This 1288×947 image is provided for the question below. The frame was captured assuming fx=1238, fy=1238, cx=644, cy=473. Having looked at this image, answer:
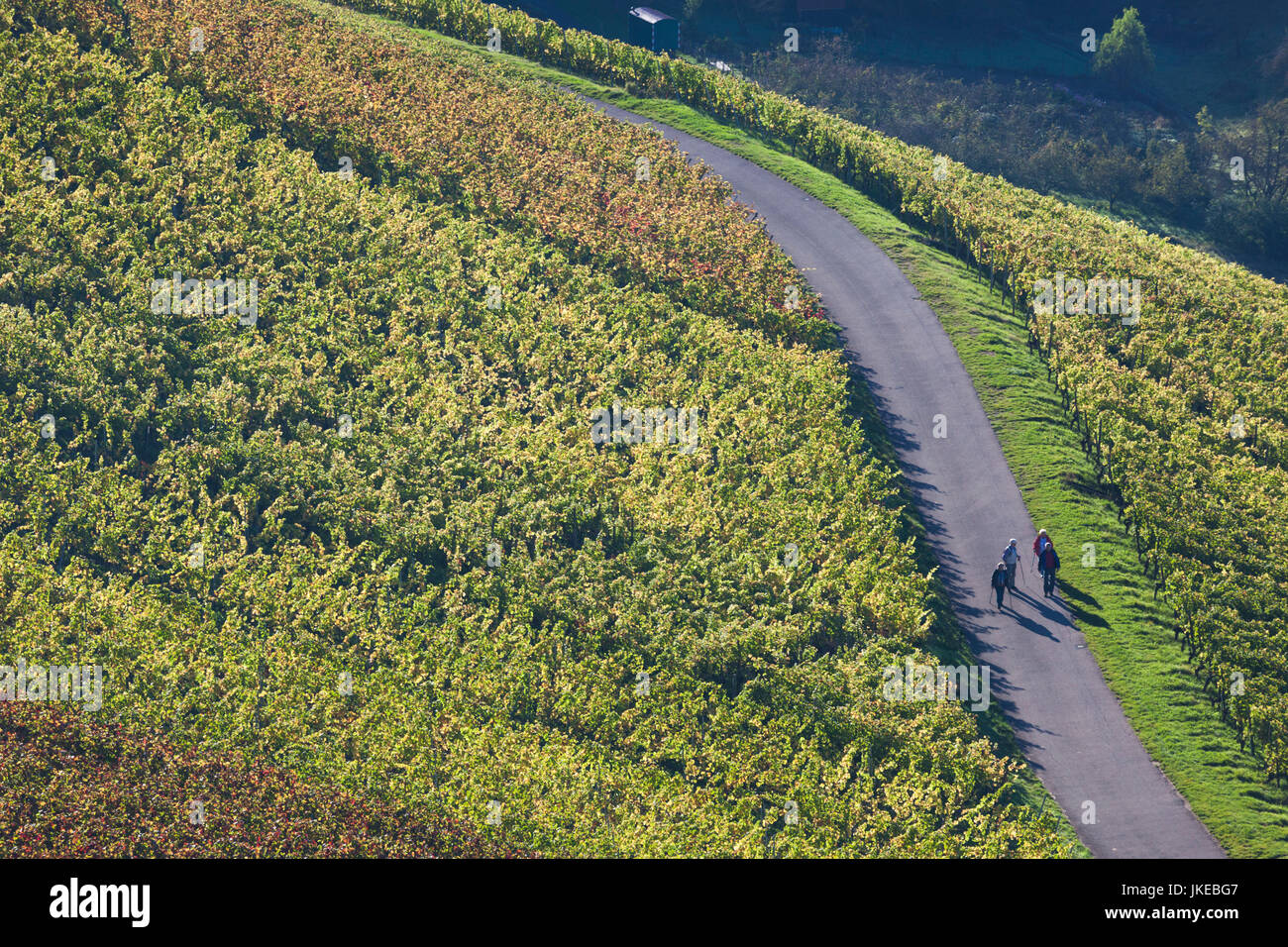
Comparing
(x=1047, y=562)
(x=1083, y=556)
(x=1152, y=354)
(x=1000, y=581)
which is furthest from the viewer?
(x=1152, y=354)

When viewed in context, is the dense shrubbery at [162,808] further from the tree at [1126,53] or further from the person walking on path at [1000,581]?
the tree at [1126,53]

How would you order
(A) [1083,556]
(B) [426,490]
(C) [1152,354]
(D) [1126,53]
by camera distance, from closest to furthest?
1. (A) [1083,556]
2. (B) [426,490]
3. (C) [1152,354]
4. (D) [1126,53]

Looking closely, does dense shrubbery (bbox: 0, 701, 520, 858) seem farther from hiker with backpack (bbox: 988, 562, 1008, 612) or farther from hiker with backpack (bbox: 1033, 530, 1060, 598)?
hiker with backpack (bbox: 1033, 530, 1060, 598)

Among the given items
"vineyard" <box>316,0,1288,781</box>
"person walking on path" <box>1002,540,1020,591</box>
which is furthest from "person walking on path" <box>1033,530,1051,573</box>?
"vineyard" <box>316,0,1288,781</box>

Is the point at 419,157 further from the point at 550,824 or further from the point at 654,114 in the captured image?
the point at 550,824

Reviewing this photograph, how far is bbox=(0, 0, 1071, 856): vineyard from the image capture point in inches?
830

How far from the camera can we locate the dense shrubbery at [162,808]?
1809cm

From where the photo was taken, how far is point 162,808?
19.0 m

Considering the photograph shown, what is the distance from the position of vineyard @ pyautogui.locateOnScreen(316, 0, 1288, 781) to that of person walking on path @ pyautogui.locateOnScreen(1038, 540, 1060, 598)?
8.26 feet

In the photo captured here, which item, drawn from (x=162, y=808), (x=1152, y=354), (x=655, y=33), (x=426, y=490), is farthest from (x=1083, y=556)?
(x=655, y=33)

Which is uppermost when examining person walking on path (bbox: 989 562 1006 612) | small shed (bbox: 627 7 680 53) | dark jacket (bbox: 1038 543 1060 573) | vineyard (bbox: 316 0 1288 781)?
small shed (bbox: 627 7 680 53)

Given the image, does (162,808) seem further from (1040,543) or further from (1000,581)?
(1040,543)

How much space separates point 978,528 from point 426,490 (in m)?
12.9

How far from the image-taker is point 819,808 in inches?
836
